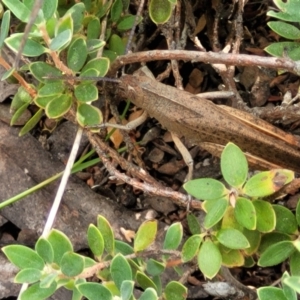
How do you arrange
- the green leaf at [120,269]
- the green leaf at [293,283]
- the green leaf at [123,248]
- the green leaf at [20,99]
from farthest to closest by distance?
the green leaf at [20,99] → the green leaf at [123,248] → the green leaf at [120,269] → the green leaf at [293,283]

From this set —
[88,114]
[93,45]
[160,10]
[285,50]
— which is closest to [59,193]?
[88,114]

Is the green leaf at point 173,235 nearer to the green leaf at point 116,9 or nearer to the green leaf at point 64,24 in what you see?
the green leaf at point 64,24

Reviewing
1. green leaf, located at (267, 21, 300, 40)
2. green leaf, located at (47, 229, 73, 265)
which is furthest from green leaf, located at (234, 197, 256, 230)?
green leaf, located at (267, 21, 300, 40)

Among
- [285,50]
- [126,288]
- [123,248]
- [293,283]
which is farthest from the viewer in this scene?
[285,50]

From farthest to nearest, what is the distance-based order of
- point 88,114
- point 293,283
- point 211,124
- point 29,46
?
1. point 211,124
2. point 88,114
3. point 29,46
4. point 293,283

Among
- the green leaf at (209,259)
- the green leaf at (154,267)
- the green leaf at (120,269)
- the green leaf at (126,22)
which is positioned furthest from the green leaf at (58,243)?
the green leaf at (126,22)

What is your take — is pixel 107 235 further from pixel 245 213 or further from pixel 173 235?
pixel 245 213

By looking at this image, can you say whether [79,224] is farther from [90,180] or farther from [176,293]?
[176,293]

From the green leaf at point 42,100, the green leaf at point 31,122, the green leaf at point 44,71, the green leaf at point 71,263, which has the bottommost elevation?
the green leaf at point 71,263
